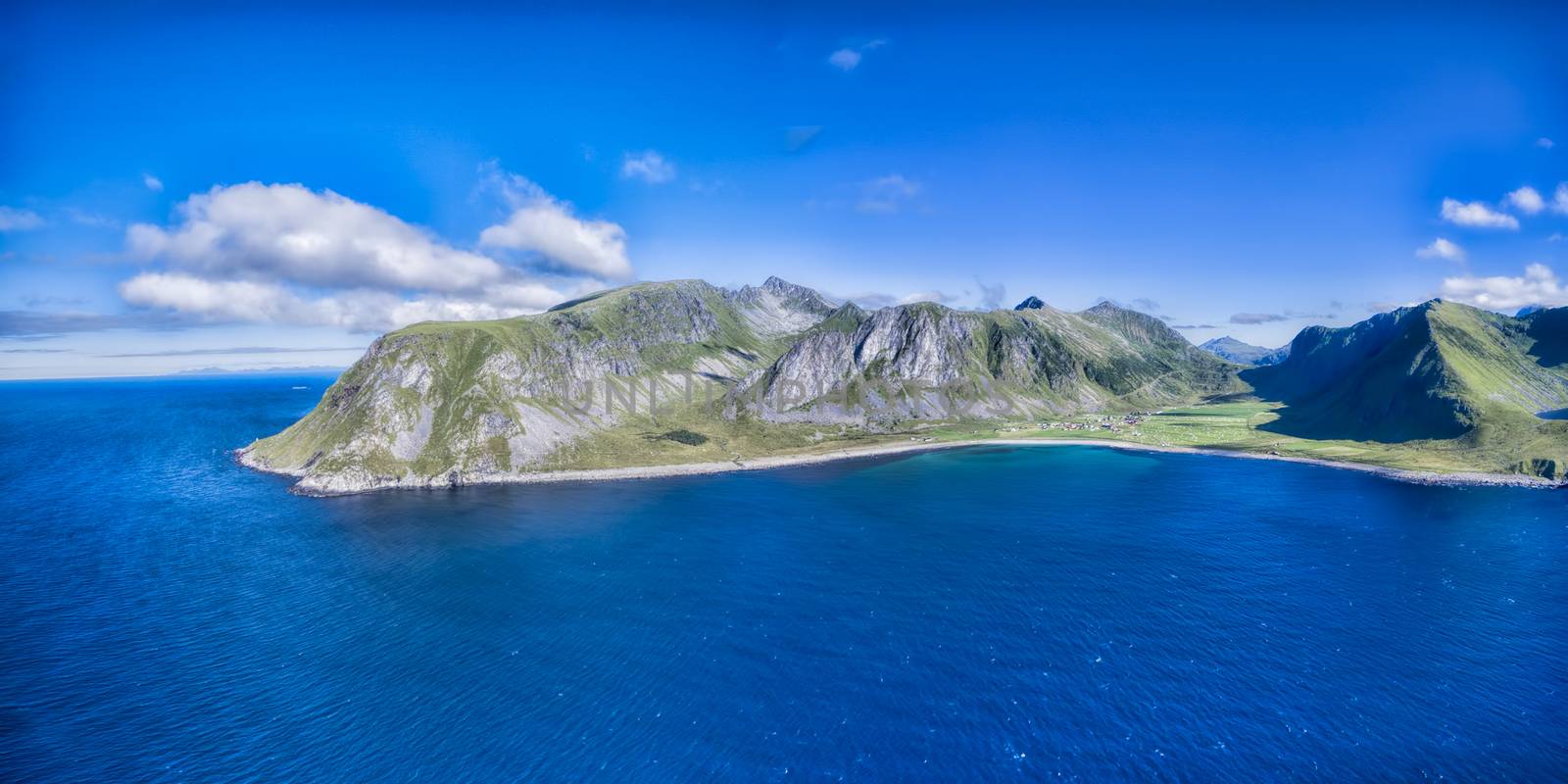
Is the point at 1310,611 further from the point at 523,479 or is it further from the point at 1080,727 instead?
the point at 523,479

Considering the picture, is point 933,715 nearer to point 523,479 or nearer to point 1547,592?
point 1547,592

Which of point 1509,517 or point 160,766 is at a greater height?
point 1509,517

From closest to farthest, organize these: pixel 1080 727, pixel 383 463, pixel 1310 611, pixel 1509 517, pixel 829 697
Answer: pixel 1080 727 < pixel 829 697 < pixel 1310 611 < pixel 1509 517 < pixel 383 463

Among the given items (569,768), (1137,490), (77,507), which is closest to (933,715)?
(569,768)

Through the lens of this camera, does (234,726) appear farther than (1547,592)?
No

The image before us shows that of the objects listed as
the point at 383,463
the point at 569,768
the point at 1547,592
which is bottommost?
the point at 569,768

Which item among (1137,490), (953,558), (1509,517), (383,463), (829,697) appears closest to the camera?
(829,697)

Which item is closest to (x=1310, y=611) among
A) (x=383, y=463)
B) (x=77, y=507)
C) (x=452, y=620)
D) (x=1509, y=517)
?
→ (x=1509, y=517)
